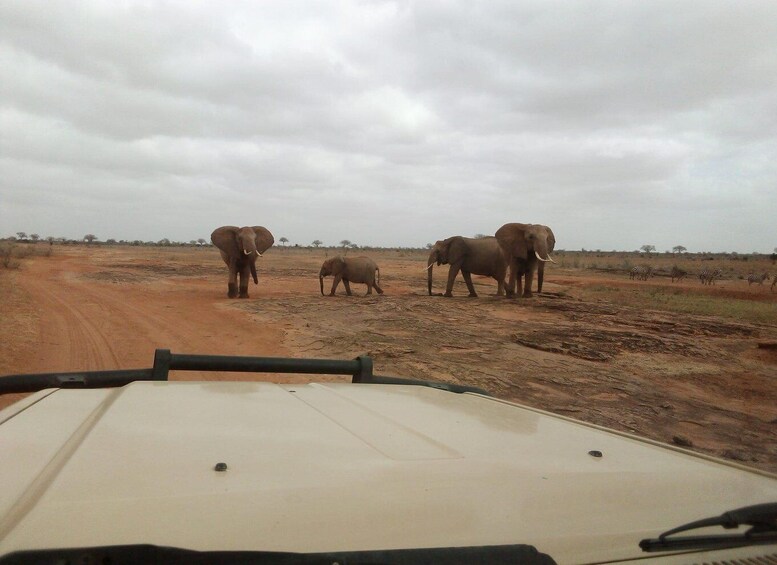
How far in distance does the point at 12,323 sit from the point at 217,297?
7440 millimetres

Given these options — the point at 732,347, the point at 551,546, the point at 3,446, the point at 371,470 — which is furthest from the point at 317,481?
the point at 732,347

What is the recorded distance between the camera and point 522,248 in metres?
20.0

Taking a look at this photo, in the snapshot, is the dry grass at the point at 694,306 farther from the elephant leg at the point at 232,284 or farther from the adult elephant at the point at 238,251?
the elephant leg at the point at 232,284

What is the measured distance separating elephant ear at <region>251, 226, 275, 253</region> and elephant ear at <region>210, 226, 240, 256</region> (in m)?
0.94

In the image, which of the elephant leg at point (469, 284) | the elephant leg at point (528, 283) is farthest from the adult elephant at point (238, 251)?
the elephant leg at point (528, 283)

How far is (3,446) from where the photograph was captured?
176cm

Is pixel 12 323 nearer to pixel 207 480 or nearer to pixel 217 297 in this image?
pixel 217 297

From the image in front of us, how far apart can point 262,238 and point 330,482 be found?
20.2 m

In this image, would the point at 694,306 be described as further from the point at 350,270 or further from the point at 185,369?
the point at 185,369

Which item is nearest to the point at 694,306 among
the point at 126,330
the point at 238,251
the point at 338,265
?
the point at 338,265

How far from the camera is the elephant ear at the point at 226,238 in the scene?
19672 millimetres

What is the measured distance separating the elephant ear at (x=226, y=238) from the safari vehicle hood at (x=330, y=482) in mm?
17691

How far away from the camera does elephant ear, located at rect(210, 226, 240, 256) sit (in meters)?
19.7

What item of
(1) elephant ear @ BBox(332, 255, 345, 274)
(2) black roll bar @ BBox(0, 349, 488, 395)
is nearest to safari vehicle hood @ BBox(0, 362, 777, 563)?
A: (2) black roll bar @ BBox(0, 349, 488, 395)
